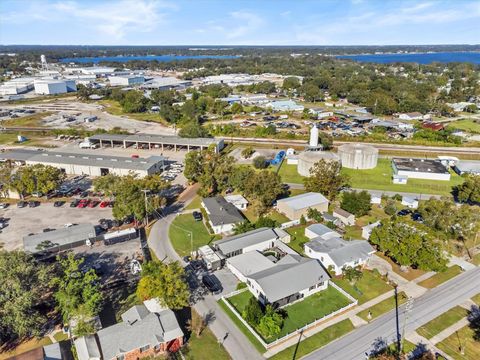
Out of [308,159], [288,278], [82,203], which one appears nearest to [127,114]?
[82,203]

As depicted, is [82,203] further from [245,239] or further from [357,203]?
[357,203]

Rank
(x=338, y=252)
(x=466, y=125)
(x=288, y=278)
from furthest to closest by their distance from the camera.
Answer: (x=466, y=125)
(x=338, y=252)
(x=288, y=278)

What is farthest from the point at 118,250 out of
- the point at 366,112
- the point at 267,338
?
the point at 366,112

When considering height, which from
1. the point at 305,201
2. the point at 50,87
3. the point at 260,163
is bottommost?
the point at 305,201

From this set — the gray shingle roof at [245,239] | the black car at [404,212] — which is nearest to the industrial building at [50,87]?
the gray shingle roof at [245,239]

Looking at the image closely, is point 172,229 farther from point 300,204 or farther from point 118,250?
point 300,204
